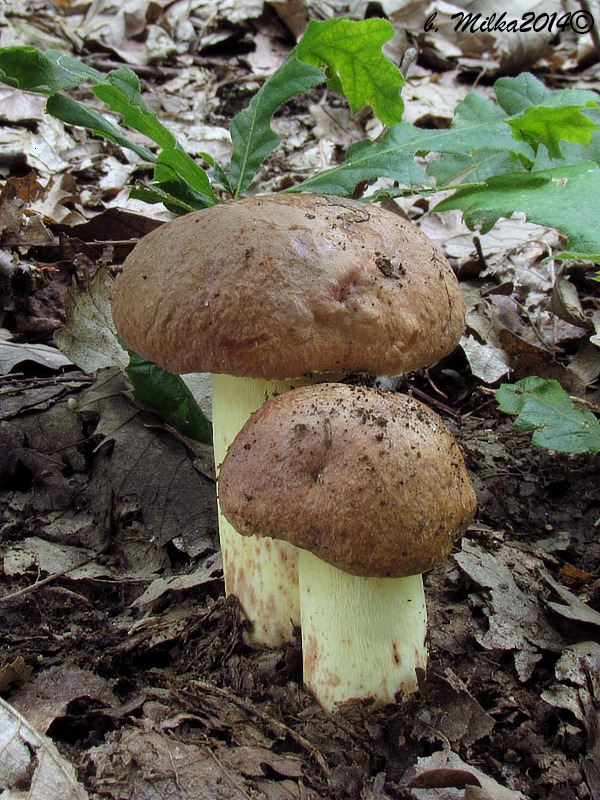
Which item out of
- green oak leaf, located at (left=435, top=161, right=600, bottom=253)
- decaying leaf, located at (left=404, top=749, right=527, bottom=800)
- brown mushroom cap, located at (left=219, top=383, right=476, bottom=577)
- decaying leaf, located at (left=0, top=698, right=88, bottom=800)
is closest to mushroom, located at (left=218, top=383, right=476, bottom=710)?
brown mushroom cap, located at (left=219, top=383, right=476, bottom=577)

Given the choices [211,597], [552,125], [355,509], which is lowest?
[211,597]

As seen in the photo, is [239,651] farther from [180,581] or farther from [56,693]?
[56,693]

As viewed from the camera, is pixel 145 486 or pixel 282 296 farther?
pixel 145 486

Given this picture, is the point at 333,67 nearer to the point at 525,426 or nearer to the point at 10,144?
the point at 525,426

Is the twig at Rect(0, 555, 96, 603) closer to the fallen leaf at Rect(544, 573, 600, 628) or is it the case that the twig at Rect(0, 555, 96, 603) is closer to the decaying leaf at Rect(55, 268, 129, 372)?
the decaying leaf at Rect(55, 268, 129, 372)

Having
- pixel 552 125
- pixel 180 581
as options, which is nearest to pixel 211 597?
pixel 180 581

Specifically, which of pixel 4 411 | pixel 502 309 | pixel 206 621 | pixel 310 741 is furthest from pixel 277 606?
pixel 502 309

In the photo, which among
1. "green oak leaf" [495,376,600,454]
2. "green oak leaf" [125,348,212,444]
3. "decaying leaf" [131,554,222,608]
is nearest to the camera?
"decaying leaf" [131,554,222,608]

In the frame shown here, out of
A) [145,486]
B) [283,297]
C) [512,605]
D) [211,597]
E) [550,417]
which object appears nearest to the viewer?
[283,297]
